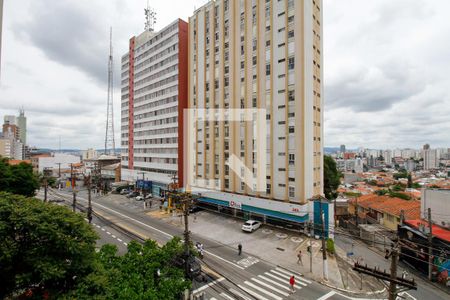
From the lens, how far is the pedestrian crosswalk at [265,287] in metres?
17.4

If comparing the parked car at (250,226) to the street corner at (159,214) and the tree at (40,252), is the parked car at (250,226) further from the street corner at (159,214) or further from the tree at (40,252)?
the tree at (40,252)

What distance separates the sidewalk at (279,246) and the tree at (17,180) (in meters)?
17.9

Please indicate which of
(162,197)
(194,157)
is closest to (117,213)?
(162,197)

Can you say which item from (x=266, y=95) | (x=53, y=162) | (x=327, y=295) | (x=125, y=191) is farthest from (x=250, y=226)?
(x=53, y=162)

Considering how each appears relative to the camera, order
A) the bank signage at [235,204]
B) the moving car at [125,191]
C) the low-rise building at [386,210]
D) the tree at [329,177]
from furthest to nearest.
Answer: the moving car at [125,191] < the tree at [329,177] < the low-rise building at [386,210] < the bank signage at [235,204]

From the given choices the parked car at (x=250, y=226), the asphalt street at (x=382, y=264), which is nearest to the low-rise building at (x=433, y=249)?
the asphalt street at (x=382, y=264)

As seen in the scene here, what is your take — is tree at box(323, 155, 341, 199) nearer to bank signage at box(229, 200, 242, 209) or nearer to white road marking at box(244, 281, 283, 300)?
bank signage at box(229, 200, 242, 209)

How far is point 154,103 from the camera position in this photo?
181 feet

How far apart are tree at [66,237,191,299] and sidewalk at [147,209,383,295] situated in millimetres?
13923

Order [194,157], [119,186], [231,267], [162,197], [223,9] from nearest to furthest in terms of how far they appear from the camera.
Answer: [231,267], [223,9], [194,157], [162,197], [119,186]

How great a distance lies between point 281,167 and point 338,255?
12.1 metres

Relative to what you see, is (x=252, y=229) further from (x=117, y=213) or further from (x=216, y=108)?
(x=117, y=213)

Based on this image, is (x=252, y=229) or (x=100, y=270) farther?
(x=252, y=229)

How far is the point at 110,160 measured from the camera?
85.5m
